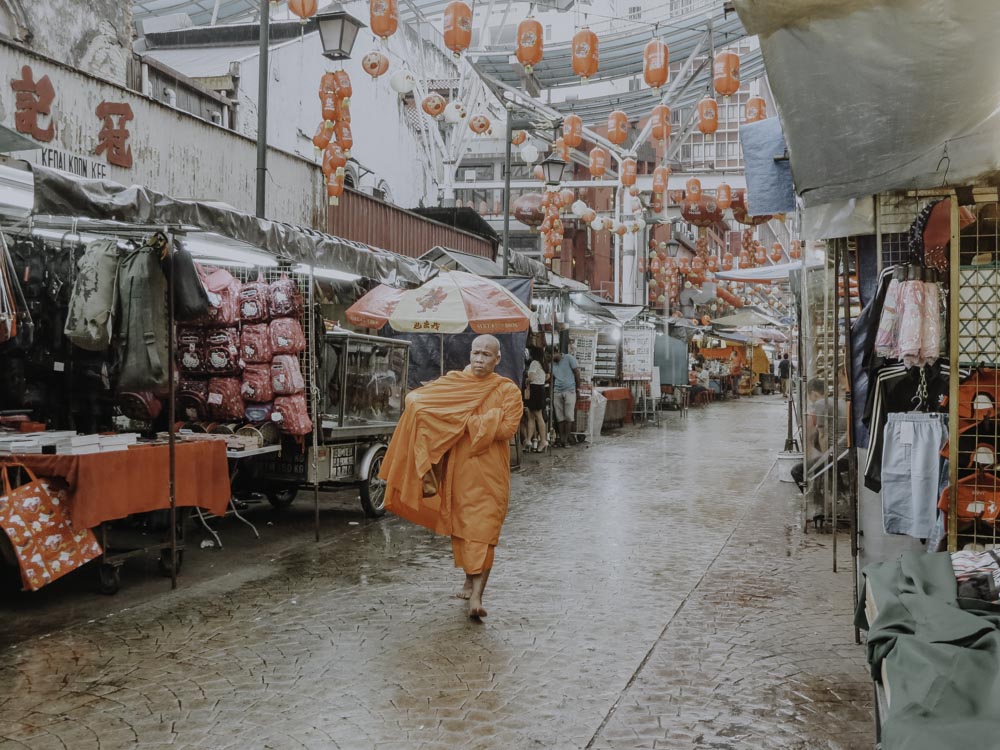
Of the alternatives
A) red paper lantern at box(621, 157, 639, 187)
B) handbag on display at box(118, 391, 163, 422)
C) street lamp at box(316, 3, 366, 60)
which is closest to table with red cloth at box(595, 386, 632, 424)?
red paper lantern at box(621, 157, 639, 187)

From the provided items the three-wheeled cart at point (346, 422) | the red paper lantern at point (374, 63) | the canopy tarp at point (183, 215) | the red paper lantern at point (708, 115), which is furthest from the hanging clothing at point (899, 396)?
the red paper lantern at point (708, 115)

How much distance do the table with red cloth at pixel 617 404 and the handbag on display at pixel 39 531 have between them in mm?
15793

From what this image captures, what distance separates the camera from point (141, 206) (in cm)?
643

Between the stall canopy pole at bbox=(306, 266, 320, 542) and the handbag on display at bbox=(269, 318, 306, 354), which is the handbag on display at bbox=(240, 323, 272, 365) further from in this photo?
the stall canopy pole at bbox=(306, 266, 320, 542)

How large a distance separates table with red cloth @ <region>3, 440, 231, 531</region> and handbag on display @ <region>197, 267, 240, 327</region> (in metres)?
1.41

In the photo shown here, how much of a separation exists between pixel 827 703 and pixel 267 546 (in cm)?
527

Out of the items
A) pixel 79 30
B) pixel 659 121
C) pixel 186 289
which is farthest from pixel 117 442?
pixel 659 121

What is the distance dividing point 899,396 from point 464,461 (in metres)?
2.78

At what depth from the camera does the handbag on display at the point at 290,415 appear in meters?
8.06

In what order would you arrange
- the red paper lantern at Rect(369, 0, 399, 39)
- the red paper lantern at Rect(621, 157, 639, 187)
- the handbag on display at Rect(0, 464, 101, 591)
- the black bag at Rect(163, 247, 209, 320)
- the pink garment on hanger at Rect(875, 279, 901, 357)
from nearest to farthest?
the pink garment on hanger at Rect(875, 279, 901, 357) → the handbag on display at Rect(0, 464, 101, 591) → the black bag at Rect(163, 247, 209, 320) → the red paper lantern at Rect(369, 0, 399, 39) → the red paper lantern at Rect(621, 157, 639, 187)

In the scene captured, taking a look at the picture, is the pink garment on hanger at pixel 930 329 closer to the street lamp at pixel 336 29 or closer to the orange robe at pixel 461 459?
the orange robe at pixel 461 459

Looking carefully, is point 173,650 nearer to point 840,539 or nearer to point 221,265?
point 221,265

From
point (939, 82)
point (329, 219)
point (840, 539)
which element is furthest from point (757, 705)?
point (329, 219)

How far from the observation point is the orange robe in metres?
5.86
